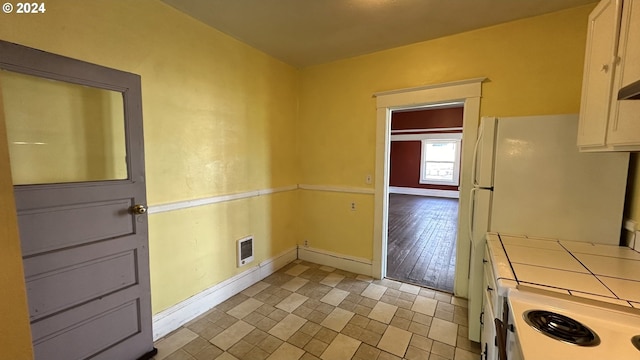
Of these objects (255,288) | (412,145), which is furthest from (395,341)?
(412,145)

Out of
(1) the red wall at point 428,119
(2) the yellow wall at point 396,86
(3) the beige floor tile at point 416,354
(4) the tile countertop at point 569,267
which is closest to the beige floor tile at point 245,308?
→ (2) the yellow wall at point 396,86

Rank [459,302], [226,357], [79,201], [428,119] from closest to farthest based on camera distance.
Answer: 1. [79,201]
2. [226,357]
3. [459,302]
4. [428,119]

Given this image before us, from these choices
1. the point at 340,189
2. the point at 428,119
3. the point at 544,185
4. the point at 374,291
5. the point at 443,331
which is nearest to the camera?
the point at 544,185

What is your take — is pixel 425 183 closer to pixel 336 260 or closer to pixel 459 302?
pixel 336 260

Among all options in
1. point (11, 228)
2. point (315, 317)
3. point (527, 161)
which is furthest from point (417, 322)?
point (11, 228)

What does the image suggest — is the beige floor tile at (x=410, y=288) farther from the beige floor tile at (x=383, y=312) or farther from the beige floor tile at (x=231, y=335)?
the beige floor tile at (x=231, y=335)

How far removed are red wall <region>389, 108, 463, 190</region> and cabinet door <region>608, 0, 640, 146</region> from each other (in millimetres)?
6913

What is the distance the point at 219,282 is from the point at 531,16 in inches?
144

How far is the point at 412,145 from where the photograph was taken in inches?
350

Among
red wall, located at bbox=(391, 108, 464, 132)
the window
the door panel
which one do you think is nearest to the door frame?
the door panel

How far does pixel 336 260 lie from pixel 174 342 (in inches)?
75.4

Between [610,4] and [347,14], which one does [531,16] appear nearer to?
[610,4]

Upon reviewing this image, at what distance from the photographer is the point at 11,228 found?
2.88ft

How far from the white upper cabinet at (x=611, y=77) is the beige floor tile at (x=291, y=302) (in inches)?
97.3
